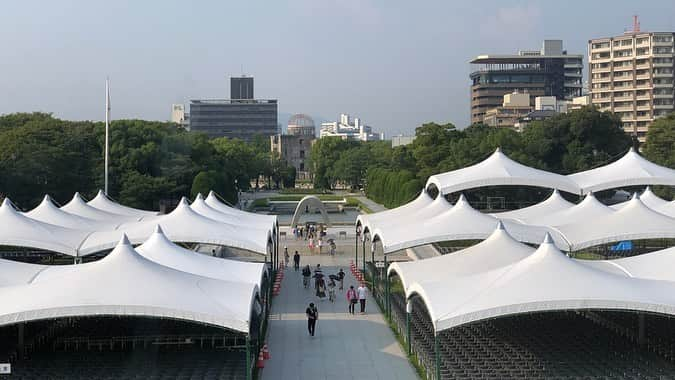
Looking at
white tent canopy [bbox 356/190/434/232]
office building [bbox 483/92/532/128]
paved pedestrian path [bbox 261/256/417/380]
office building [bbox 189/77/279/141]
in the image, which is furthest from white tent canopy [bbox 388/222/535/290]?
office building [bbox 189/77/279/141]

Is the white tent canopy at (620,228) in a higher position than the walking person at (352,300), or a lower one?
higher

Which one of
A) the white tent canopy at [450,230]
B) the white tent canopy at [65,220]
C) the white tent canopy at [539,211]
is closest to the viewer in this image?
the white tent canopy at [450,230]

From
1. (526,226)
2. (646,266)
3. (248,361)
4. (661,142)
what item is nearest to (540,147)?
(661,142)

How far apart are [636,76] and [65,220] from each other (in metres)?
69.4

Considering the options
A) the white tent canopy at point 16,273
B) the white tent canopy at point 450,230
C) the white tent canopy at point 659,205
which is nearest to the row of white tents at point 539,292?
the white tent canopy at point 450,230

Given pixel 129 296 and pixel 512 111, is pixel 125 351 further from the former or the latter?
pixel 512 111

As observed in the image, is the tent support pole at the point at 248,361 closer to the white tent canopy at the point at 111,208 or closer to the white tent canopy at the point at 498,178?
the white tent canopy at the point at 111,208

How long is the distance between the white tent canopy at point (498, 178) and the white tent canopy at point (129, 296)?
94.0 ft

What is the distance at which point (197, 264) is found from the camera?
68.5ft

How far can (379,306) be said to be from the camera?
24469 millimetres

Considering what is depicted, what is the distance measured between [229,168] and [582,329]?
2018 inches

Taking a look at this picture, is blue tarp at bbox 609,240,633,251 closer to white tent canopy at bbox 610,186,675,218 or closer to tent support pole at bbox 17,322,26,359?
white tent canopy at bbox 610,186,675,218

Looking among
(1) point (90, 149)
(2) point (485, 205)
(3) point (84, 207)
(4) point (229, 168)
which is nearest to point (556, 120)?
(2) point (485, 205)

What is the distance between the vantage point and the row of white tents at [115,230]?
88.6ft
